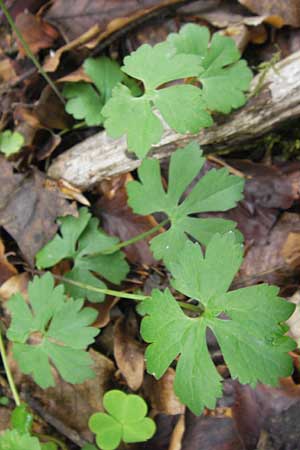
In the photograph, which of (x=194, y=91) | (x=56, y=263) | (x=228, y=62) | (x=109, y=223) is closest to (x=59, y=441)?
(x=56, y=263)

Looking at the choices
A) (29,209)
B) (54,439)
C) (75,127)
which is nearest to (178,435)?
(54,439)

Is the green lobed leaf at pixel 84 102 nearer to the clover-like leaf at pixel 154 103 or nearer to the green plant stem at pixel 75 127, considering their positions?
the green plant stem at pixel 75 127

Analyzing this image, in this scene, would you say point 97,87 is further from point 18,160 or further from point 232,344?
point 232,344

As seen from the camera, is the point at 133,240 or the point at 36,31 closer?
the point at 133,240

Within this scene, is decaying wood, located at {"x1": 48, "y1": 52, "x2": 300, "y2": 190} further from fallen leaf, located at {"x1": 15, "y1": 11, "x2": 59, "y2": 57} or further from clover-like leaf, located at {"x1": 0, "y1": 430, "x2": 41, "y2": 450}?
clover-like leaf, located at {"x1": 0, "y1": 430, "x2": 41, "y2": 450}

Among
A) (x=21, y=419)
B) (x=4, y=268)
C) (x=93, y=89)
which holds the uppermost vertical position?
(x=93, y=89)

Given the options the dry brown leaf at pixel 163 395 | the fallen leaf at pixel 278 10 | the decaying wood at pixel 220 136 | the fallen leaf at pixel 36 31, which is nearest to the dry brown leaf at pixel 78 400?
the dry brown leaf at pixel 163 395

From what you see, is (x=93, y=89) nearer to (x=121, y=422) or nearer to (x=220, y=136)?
(x=220, y=136)
